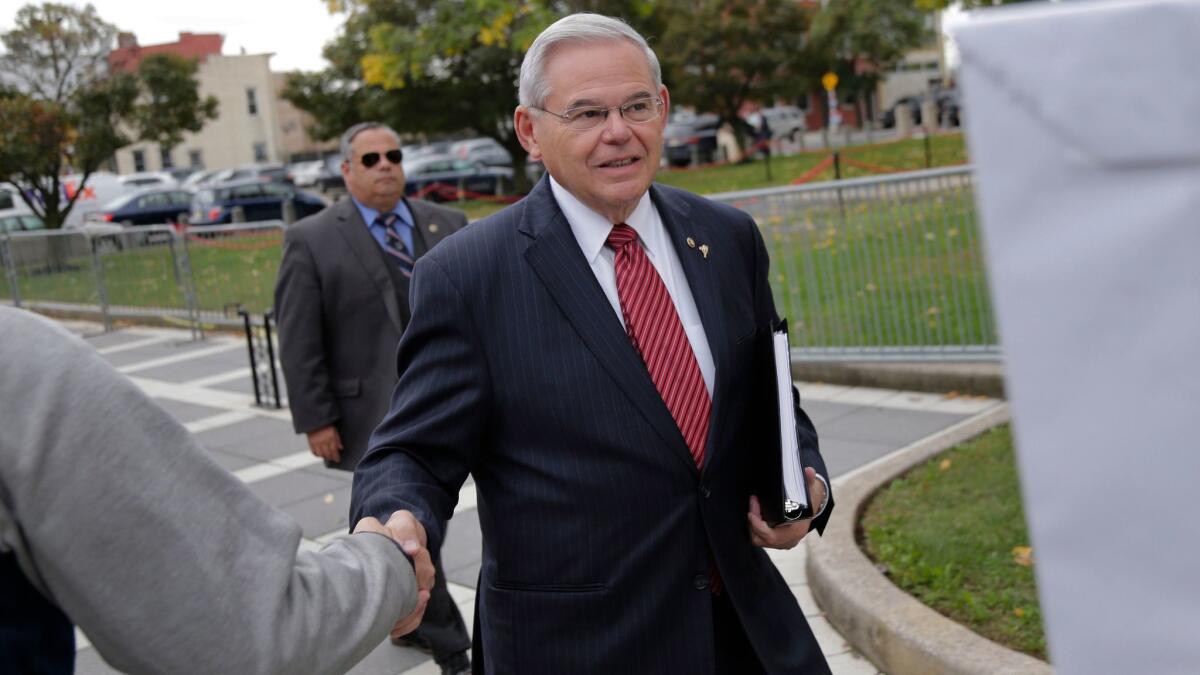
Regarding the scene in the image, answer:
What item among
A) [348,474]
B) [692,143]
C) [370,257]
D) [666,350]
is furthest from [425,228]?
[692,143]

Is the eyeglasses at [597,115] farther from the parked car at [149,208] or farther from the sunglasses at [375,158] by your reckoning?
the parked car at [149,208]

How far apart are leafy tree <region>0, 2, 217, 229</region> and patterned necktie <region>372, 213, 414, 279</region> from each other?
2281 centimetres

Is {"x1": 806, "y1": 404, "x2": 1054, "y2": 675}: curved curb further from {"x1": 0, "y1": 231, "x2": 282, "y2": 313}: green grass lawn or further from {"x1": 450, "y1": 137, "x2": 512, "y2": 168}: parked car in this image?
{"x1": 450, "y1": 137, "x2": 512, "y2": 168}: parked car

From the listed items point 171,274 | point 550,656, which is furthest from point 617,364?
point 171,274

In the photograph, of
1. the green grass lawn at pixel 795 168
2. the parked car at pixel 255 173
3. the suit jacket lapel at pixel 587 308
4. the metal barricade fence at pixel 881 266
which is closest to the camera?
the suit jacket lapel at pixel 587 308

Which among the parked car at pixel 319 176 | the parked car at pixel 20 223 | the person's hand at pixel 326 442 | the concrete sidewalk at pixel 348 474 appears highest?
the parked car at pixel 319 176

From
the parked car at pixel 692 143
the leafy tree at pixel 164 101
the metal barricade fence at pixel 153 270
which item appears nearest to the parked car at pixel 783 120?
the parked car at pixel 692 143

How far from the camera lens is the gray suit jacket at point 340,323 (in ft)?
16.2

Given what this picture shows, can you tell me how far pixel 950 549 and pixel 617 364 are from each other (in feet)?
9.25

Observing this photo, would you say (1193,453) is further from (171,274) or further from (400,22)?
(400,22)

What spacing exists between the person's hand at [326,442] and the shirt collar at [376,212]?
2.66 ft

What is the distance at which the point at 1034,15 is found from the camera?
913mm

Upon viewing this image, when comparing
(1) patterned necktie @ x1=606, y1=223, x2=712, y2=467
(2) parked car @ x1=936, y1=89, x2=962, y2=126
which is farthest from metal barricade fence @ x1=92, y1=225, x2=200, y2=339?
(2) parked car @ x1=936, y1=89, x2=962, y2=126

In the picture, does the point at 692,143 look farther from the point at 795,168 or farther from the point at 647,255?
the point at 647,255
